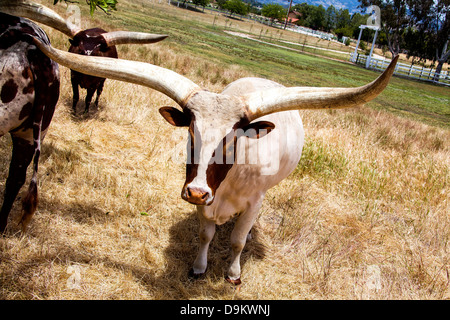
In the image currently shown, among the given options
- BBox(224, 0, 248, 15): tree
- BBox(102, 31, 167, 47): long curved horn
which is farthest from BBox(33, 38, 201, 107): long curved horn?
BBox(224, 0, 248, 15): tree

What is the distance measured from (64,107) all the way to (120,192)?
2.83m

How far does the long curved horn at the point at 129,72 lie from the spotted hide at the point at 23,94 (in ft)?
1.51

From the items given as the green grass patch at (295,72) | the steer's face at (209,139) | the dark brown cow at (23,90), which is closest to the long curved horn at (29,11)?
the dark brown cow at (23,90)

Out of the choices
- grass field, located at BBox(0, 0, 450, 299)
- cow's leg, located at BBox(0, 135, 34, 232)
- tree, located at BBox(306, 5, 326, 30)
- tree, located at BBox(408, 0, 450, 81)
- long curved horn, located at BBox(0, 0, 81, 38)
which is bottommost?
grass field, located at BBox(0, 0, 450, 299)

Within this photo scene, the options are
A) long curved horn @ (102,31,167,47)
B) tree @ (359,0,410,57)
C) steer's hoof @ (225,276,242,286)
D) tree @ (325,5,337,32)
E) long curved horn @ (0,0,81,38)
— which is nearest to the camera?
long curved horn @ (0,0,81,38)

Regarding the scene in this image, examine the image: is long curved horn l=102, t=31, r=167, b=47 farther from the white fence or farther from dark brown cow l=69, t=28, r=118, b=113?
the white fence

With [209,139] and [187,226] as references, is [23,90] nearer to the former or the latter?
[209,139]

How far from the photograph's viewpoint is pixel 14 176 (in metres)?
2.95

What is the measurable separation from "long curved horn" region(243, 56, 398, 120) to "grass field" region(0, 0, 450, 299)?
1.87 meters

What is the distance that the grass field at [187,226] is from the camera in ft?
10.2

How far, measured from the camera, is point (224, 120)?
237 cm

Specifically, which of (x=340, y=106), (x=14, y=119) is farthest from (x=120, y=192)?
(x=340, y=106)

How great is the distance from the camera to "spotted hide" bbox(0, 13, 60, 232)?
261 cm

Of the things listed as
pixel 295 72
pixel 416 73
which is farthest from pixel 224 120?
pixel 416 73
